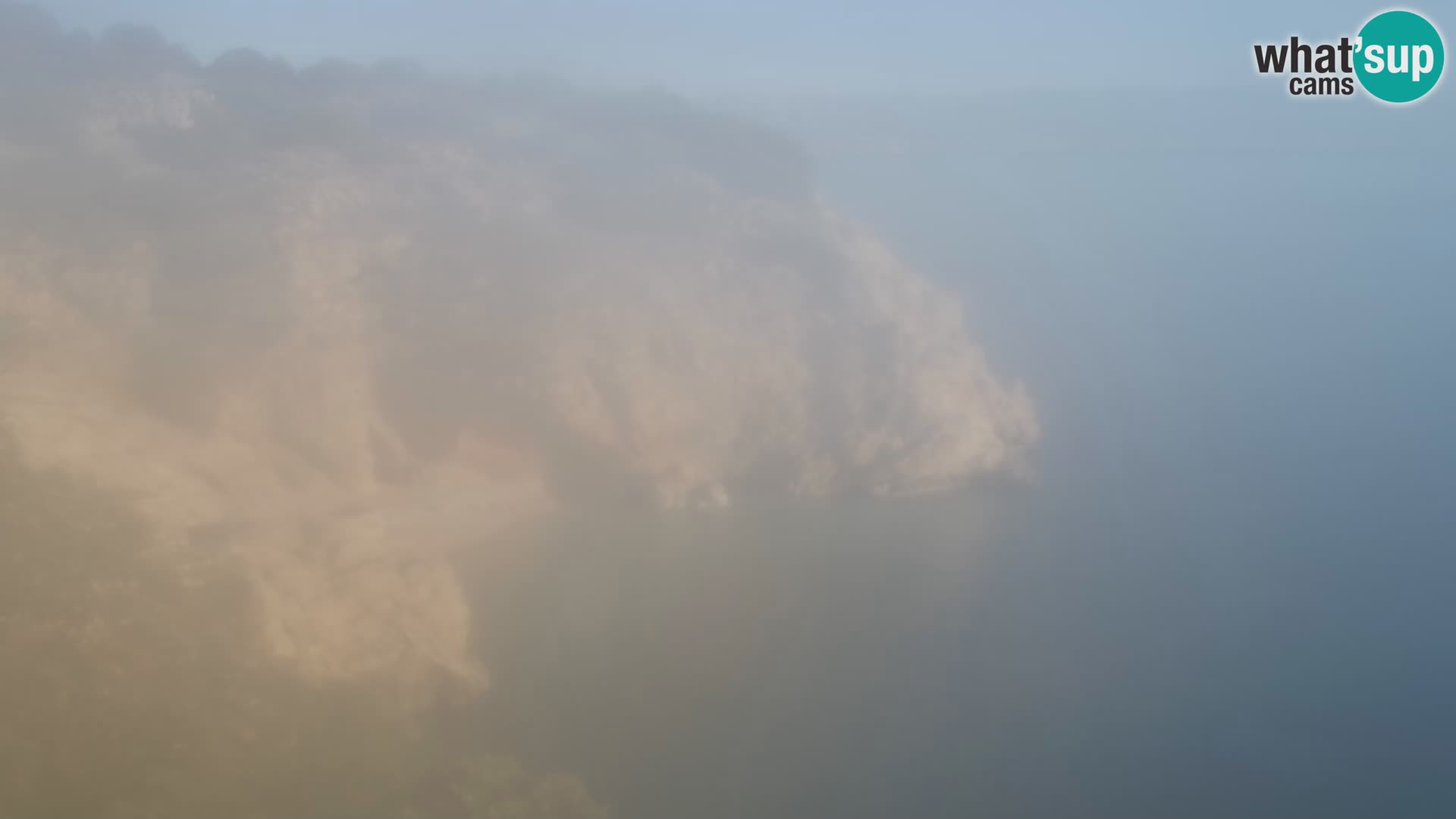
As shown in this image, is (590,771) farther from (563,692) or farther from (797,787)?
(797,787)

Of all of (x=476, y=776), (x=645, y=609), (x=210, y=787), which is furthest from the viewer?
(x=645, y=609)

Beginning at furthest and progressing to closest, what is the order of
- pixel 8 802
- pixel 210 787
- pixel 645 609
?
pixel 645 609 < pixel 210 787 < pixel 8 802

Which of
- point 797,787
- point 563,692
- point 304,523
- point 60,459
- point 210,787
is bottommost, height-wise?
point 797,787

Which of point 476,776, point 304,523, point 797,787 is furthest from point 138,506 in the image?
point 797,787

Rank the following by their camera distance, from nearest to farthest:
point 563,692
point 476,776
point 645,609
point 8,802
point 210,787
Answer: point 8,802 → point 210,787 → point 476,776 → point 563,692 → point 645,609

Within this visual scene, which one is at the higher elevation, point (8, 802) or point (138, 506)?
point (138, 506)

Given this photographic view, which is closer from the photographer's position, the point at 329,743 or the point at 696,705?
the point at 329,743

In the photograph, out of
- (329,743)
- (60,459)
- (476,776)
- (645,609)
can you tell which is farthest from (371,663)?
(60,459)

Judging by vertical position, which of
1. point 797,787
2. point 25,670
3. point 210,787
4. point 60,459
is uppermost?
point 60,459

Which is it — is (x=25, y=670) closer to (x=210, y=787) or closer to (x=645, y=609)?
(x=210, y=787)
